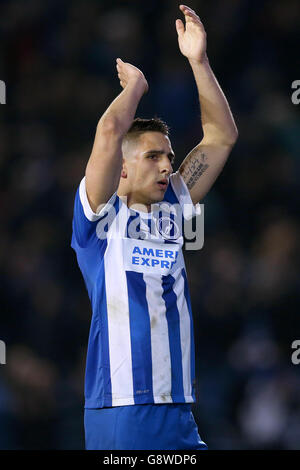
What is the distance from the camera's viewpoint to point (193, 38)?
147 inches

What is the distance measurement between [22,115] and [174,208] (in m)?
3.28

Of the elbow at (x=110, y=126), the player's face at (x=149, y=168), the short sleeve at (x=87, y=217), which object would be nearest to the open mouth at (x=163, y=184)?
the player's face at (x=149, y=168)

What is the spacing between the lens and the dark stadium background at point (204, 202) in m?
5.52

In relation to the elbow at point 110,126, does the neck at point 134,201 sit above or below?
below

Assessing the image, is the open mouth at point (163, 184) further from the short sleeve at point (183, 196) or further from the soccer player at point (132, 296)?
the short sleeve at point (183, 196)

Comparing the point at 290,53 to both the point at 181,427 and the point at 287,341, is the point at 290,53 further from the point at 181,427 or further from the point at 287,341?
the point at 181,427

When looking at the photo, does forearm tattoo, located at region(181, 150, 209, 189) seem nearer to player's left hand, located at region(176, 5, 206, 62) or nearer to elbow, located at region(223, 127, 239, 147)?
elbow, located at region(223, 127, 239, 147)

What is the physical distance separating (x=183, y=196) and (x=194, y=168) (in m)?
0.17

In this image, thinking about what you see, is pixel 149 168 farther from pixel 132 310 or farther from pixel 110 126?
pixel 132 310

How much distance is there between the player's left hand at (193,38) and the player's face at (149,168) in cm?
43

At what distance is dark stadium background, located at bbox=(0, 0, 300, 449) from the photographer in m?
5.52

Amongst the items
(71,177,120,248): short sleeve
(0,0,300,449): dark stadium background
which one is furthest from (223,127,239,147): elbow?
(0,0,300,449): dark stadium background

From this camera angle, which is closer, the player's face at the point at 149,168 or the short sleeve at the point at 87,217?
the short sleeve at the point at 87,217

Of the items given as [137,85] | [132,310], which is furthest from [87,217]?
[137,85]
